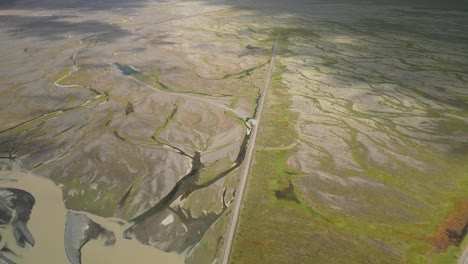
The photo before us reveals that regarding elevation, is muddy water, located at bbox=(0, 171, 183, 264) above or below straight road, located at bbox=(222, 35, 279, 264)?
below

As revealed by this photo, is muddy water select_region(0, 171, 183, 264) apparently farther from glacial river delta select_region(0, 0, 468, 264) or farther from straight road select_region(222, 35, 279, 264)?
straight road select_region(222, 35, 279, 264)

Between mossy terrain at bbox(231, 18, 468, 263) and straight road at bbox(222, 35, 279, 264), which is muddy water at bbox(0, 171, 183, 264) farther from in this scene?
mossy terrain at bbox(231, 18, 468, 263)

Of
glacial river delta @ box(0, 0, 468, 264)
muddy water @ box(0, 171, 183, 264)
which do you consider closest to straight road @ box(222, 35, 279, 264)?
glacial river delta @ box(0, 0, 468, 264)

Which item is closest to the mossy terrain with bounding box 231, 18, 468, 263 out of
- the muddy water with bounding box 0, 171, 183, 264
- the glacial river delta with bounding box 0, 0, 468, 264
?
the glacial river delta with bounding box 0, 0, 468, 264

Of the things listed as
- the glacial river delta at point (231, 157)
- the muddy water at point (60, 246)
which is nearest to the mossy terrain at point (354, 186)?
the glacial river delta at point (231, 157)

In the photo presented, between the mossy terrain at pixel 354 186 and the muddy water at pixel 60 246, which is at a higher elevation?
the mossy terrain at pixel 354 186

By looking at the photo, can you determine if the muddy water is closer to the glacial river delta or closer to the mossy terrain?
the glacial river delta

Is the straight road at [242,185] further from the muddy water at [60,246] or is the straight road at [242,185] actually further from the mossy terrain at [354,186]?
the muddy water at [60,246]
